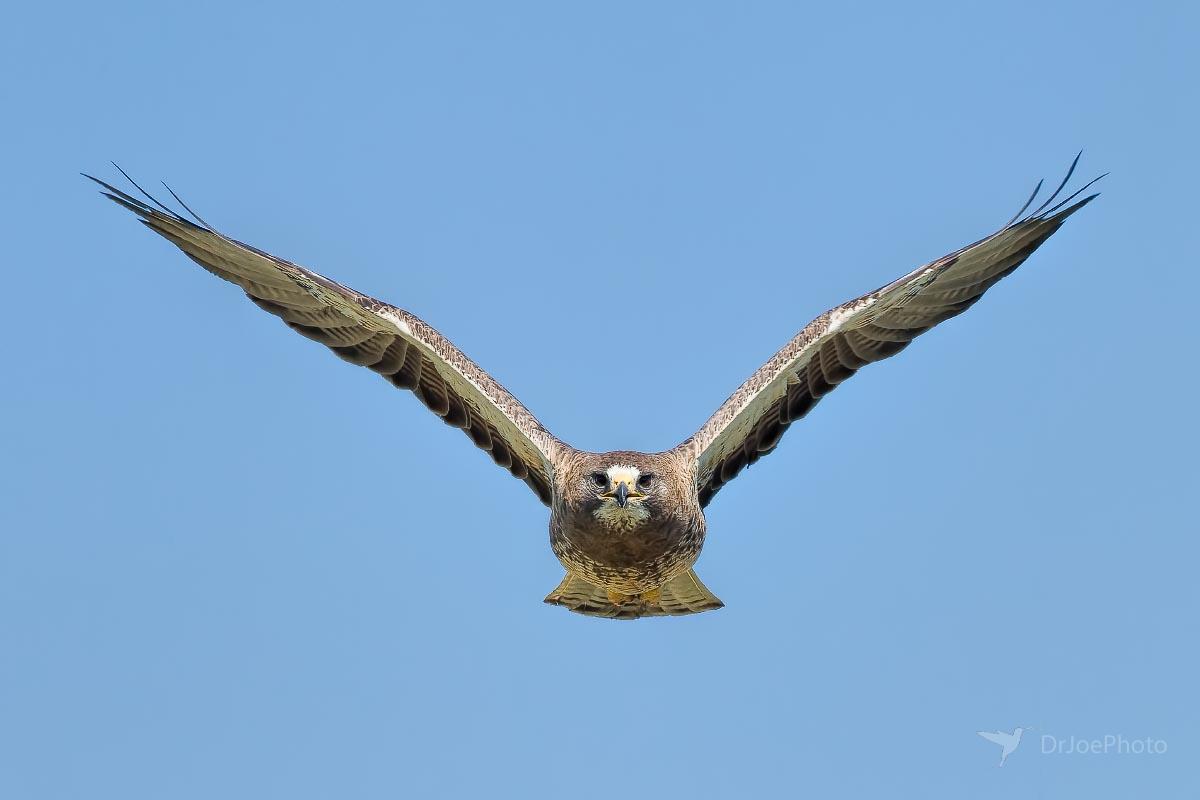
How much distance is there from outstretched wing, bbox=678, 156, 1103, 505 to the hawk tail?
33.1 inches

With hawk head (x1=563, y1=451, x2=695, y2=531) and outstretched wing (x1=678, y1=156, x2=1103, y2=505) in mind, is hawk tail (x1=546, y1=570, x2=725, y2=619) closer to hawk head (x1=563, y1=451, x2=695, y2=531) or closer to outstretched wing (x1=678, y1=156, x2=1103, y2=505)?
outstretched wing (x1=678, y1=156, x2=1103, y2=505)

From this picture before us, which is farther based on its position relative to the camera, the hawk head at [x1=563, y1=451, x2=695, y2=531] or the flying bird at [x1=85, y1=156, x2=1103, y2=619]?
the flying bird at [x1=85, y1=156, x2=1103, y2=619]

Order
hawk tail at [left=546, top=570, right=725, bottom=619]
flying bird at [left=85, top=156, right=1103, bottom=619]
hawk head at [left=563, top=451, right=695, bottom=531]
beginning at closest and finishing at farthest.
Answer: hawk head at [left=563, top=451, right=695, bottom=531]
flying bird at [left=85, top=156, right=1103, bottom=619]
hawk tail at [left=546, top=570, right=725, bottom=619]

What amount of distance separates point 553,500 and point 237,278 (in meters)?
3.61

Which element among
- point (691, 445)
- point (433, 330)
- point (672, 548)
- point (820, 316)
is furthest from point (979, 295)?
point (433, 330)

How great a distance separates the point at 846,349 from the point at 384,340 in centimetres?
408

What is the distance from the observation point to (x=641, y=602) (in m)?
12.5

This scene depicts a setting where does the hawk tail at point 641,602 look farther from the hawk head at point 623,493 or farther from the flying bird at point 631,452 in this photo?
the hawk head at point 623,493

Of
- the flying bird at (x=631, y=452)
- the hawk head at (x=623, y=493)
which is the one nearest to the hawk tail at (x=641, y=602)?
the flying bird at (x=631, y=452)

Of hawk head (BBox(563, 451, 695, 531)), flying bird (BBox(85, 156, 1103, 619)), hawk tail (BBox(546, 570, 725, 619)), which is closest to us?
hawk head (BBox(563, 451, 695, 531))

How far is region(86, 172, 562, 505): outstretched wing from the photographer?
41.1 feet

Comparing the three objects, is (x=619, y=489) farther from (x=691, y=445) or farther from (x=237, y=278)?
(x=237, y=278)

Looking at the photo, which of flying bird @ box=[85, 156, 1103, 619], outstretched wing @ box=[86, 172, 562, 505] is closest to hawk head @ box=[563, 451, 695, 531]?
flying bird @ box=[85, 156, 1103, 619]

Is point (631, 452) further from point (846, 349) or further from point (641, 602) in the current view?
point (846, 349)
